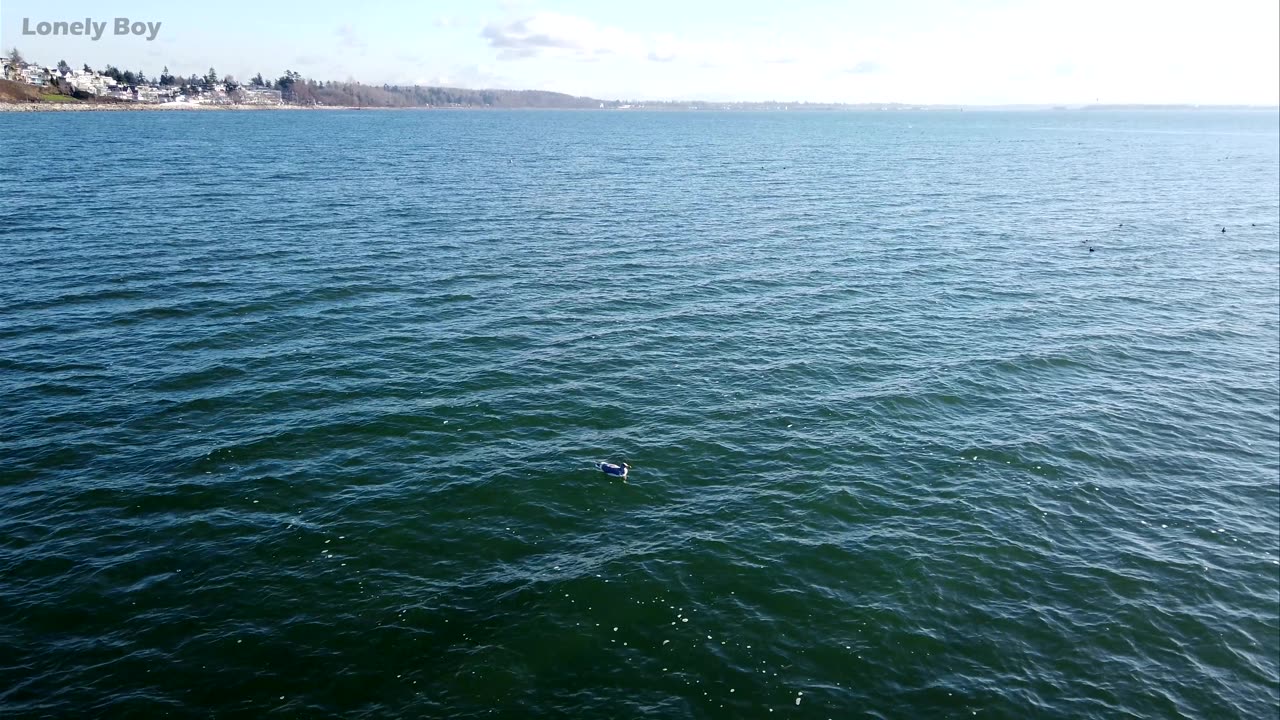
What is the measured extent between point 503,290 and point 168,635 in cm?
4614

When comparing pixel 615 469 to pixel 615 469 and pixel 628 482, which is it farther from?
pixel 628 482

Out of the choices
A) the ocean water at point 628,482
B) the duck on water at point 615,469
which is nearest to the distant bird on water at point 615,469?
the duck on water at point 615,469

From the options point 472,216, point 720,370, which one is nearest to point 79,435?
point 720,370

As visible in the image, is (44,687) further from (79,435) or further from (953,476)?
(953,476)

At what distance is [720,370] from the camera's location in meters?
56.1

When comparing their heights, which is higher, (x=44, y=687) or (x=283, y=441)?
(x=283, y=441)

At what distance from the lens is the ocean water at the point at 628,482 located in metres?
29.6

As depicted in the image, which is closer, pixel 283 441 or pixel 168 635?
pixel 168 635

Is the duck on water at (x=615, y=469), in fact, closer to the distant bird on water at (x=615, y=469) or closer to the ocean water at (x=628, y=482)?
the distant bird on water at (x=615, y=469)

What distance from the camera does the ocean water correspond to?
2959 centimetres

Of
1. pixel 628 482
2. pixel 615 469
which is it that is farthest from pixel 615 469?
pixel 628 482

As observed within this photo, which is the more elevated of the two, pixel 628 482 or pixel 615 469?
pixel 615 469

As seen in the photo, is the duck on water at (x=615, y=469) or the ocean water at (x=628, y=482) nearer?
the ocean water at (x=628, y=482)

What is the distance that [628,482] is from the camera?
4178 centimetres
